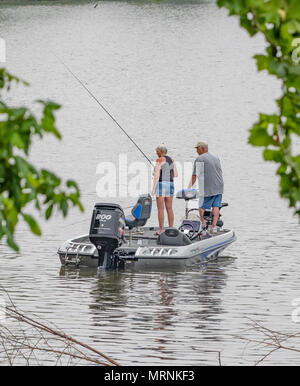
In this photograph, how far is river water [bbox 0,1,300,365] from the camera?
11.3 metres

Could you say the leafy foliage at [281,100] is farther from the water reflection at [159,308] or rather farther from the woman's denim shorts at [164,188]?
the woman's denim shorts at [164,188]

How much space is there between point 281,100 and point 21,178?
97 cm

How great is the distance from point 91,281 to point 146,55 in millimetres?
43006

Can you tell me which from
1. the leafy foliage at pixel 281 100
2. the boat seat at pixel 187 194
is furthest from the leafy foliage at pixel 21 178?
the boat seat at pixel 187 194

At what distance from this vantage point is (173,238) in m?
13.9

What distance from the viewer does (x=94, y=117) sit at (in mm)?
38438

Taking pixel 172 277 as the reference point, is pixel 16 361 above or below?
below

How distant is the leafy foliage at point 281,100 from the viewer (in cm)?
349

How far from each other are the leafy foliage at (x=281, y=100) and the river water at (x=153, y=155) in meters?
6.08

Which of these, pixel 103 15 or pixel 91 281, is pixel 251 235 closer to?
pixel 91 281

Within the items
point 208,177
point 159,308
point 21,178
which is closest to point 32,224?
point 21,178

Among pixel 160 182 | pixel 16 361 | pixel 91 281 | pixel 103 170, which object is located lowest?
pixel 16 361

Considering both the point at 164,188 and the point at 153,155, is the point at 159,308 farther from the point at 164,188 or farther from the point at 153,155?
the point at 153,155

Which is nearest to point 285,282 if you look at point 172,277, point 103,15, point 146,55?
point 172,277
